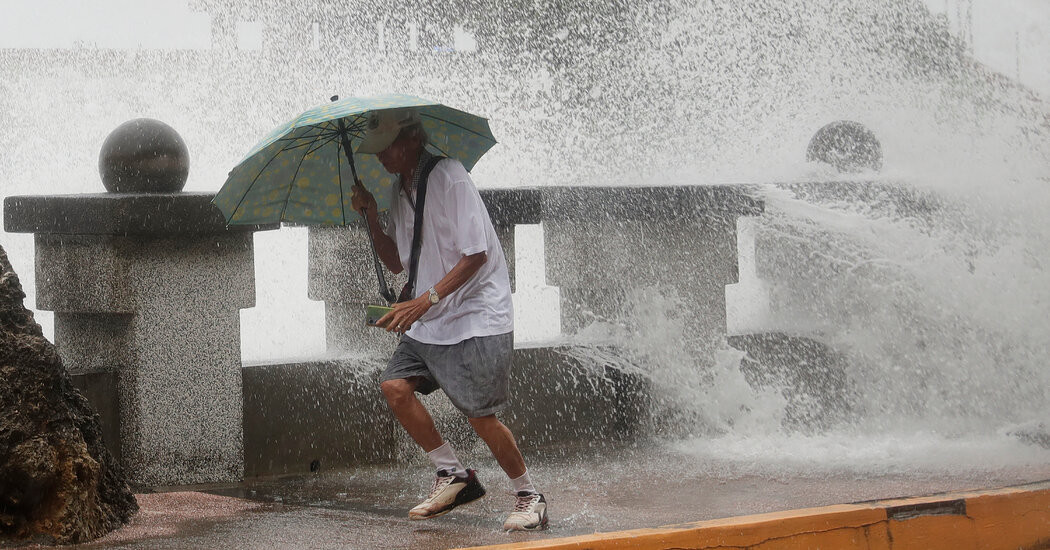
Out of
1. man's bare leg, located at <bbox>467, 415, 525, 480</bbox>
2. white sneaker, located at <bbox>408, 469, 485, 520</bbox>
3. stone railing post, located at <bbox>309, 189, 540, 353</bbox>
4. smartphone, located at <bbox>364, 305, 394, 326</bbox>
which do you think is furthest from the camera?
stone railing post, located at <bbox>309, 189, 540, 353</bbox>

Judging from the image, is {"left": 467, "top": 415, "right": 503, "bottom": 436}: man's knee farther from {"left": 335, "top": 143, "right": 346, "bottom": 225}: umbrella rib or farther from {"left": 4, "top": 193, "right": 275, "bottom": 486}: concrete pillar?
{"left": 4, "top": 193, "right": 275, "bottom": 486}: concrete pillar

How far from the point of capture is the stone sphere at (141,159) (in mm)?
5227

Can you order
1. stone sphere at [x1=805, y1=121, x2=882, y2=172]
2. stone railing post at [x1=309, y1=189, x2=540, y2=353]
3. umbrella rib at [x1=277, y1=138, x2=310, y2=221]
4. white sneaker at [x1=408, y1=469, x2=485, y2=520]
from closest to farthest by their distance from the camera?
white sneaker at [x1=408, y1=469, x2=485, y2=520] → umbrella rib at [x1=277, y1=138, x2=310, y2=221] → stone railing post at [x1=309, y1=189, x2=540, y2=353] → stone sphere at [x1=805, y1=121, x2=882, y2=172]

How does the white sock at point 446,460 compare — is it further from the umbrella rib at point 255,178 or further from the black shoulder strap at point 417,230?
the umbrella rib at point 255,178

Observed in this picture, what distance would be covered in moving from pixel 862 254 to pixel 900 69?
13.2 ft

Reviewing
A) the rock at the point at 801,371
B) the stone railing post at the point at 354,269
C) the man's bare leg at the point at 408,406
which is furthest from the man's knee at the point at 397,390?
the rock at the point at 801,371

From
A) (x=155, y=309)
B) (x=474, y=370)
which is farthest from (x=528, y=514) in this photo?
(x=155, y=309)

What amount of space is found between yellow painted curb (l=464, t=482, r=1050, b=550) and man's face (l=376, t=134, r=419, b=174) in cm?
147

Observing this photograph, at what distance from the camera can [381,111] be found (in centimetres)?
426

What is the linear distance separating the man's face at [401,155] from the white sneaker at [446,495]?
48.0 inches

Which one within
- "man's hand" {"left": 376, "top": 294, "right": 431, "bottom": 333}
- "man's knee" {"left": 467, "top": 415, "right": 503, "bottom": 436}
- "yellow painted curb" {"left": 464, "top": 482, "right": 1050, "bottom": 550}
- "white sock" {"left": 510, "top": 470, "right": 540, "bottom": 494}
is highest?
"man's hand" {"left": 376, "top": 294, "right": 431, "bottom": 333}

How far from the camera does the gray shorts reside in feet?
13.9

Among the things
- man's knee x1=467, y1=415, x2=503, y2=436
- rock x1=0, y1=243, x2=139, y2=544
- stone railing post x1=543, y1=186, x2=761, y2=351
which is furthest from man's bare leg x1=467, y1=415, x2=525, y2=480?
stone railing post x1=543, y1=186, x2=761, y2=351

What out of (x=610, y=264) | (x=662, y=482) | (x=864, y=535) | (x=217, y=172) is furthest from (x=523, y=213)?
(x=217, y=172)
